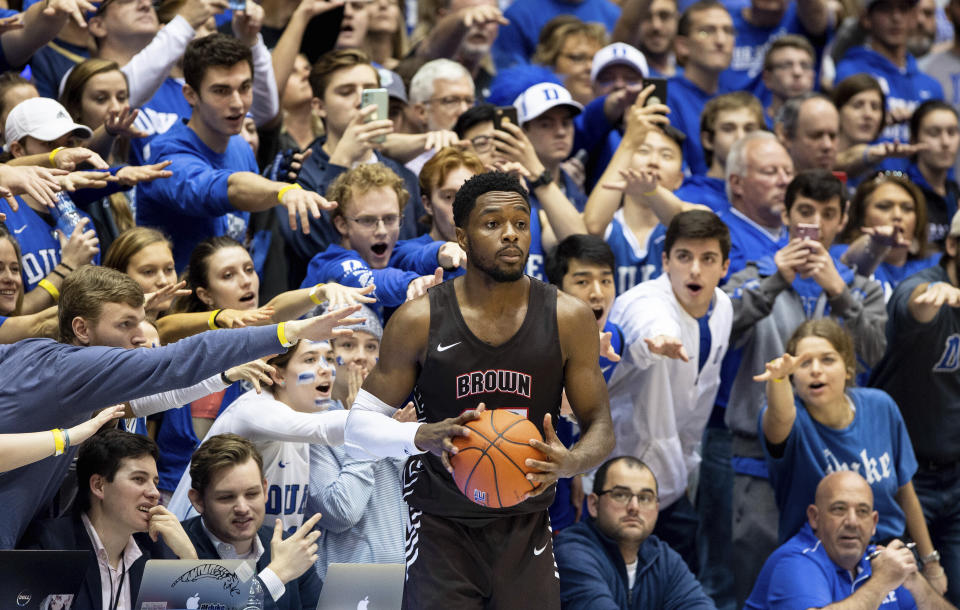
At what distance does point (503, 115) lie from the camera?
8.23 m

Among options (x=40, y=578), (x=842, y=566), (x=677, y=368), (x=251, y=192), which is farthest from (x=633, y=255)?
(x=40, y=578)

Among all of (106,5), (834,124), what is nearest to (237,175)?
(106,5)

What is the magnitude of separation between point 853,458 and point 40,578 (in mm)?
4537

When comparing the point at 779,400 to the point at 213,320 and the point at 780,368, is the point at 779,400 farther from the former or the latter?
the point at 213,320

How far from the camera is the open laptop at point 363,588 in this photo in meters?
5.93

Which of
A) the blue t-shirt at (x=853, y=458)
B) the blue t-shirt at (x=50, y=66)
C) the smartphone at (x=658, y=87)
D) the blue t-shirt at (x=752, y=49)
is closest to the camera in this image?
the blue t-shirt at (x=853, y=458)

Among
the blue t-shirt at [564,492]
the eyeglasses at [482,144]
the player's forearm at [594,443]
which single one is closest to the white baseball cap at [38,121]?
the eyeglasses at [482,144]

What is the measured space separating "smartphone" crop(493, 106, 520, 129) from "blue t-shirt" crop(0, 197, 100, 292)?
8.37ft

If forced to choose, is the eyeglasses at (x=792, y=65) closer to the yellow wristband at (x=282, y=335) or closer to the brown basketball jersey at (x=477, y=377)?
the brown basketball jersey at (x=477, y=377)

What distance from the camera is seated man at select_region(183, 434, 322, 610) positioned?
20.1ft

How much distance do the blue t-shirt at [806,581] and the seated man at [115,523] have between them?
309 centimetres

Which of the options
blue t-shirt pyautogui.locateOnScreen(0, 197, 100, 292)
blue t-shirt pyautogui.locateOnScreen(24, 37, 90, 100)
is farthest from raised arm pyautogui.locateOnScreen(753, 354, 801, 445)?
blue t-shirt pyautogui.locateOnScreen(24, 37, 90, 100)

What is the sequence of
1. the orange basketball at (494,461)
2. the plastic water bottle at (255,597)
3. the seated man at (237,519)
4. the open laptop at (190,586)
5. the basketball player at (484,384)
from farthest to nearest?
the seated man at (237,519) < the plastic water bottle at (255,597) < the open laptop at (190,586) < the basketball player at (484,384) < the orange basketball at (494,461)

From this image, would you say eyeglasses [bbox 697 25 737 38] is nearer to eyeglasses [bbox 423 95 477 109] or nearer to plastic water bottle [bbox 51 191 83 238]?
eyeglasses [bbox 423 95 477 109]
